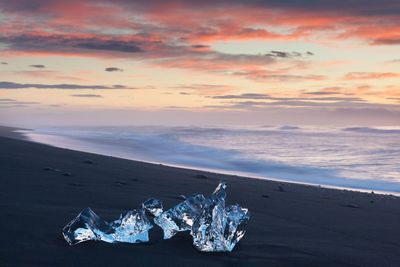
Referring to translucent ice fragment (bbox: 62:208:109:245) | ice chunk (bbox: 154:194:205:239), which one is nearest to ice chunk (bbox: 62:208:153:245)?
translucent ice fragment (bbox: 62:208:109:245)

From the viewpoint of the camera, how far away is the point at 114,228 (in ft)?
9.34

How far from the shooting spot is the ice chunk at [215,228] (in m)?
2.80

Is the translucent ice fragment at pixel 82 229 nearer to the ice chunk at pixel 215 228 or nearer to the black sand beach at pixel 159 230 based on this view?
the black sand beach at pixel 159 230

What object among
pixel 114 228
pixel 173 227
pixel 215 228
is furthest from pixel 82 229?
pixel 215 228

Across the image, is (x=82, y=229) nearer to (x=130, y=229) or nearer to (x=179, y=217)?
(x=130, y=229)

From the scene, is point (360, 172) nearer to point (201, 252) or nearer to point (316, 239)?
point (316, 239)

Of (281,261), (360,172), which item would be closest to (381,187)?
(360,172)

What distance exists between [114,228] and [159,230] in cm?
40

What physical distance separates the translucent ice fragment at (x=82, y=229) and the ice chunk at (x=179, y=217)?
1.06 feet

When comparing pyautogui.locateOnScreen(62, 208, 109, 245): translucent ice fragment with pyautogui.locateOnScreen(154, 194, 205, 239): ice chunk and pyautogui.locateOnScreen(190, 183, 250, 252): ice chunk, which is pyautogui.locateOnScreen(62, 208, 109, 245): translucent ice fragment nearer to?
pyautogui.locateOnScreen(154, 194, 205, 239): ice chunk

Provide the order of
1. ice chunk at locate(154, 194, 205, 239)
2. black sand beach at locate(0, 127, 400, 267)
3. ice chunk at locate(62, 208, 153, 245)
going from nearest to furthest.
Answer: black sand beach at locate(0, 127, 400, 267) → ice chunk at locate(62, 208, 153, 245) → ice chunk at locate(154, 194, 205, 239)

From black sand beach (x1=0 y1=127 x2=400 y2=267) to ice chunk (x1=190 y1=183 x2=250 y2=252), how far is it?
52mm

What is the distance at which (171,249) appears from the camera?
2799 mm

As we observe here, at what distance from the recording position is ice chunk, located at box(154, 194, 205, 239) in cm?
295
